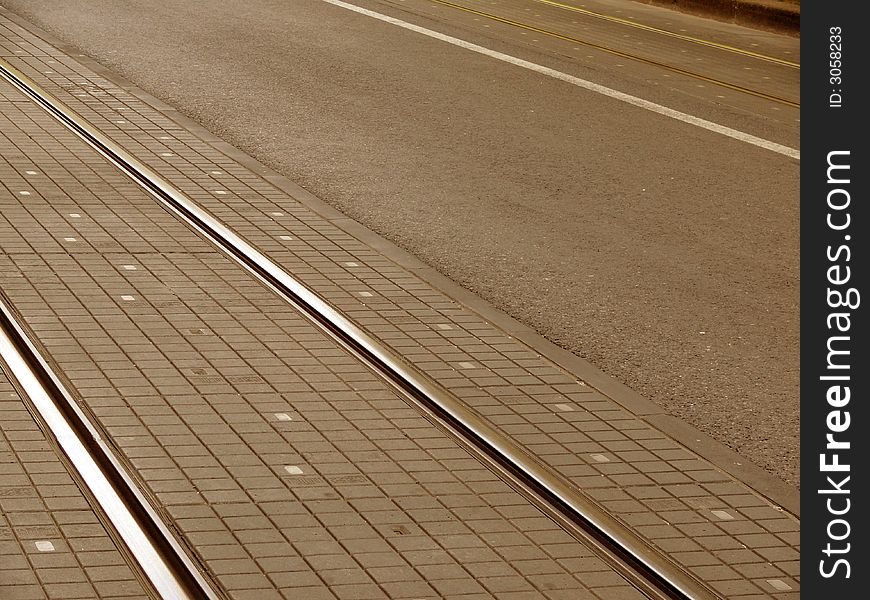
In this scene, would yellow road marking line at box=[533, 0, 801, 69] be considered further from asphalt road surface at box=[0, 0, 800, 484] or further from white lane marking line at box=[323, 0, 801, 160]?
white lane marking line at box=[323, 0, 801, 160]

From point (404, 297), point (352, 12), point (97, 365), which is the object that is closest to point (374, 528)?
point (97, 365)

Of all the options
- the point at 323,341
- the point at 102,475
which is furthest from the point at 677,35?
the point at 102,475

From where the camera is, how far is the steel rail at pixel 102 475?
4434 millimetres

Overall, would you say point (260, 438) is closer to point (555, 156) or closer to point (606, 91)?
point (555, 156)

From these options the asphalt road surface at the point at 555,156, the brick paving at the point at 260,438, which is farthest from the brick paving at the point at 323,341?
the asphalt road surface at the point at 555,156

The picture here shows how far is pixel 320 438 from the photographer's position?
18.3ft

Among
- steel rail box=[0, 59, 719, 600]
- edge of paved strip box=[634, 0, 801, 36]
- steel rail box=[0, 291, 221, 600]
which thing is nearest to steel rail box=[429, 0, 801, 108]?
edge of paved strip box=[634, 0, 801, 36]

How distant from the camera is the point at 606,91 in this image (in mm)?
13648

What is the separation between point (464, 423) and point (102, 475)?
1522 millimetres

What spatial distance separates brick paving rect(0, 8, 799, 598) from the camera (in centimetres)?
520

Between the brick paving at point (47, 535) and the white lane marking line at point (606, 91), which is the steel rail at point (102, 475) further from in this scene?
the white lane marking line at point (606, 91)

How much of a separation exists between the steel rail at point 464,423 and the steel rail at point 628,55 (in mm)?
7468

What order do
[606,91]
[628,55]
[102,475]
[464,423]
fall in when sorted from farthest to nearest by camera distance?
1. [628,55]
2. [606,91]
3. [464,423]
4. [102,475]

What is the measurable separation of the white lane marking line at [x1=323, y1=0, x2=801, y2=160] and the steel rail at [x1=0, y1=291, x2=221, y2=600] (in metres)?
7.40
